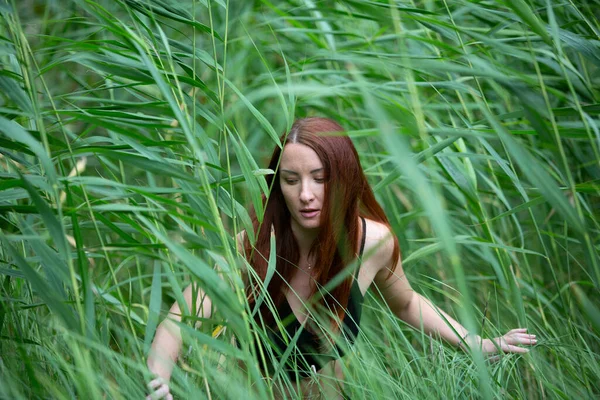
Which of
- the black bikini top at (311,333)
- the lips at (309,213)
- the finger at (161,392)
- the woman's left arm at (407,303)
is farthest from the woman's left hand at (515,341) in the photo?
the finger at (161,392)

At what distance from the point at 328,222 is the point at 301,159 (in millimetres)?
128

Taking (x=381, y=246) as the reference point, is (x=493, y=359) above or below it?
below

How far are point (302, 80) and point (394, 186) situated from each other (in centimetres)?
40

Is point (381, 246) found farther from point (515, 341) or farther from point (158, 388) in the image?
point (158, 388)

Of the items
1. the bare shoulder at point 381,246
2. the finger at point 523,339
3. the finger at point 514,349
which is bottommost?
the finger at point 514,349

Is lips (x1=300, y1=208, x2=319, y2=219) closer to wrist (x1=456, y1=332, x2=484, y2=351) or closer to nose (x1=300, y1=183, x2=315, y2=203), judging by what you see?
nose (x1=300, y1=183, x2=315, y2=203)

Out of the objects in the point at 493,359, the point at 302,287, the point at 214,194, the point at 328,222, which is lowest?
the point at 493,359

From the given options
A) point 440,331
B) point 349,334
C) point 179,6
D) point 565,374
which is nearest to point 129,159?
point 179,6

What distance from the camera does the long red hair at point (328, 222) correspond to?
1.31 meters

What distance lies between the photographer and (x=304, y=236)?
1400 millimetres

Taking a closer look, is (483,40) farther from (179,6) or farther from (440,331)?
(440,331)

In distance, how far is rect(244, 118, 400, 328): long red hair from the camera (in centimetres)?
131

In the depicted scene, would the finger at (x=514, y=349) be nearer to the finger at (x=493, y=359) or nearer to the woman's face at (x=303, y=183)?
the finger at (x=493, y=359)

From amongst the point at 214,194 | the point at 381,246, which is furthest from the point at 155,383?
the point at 381,246
